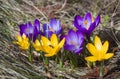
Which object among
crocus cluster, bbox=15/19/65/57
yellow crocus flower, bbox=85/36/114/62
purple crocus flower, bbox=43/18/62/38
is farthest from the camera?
purple crocus flower, bbox=43/18/62/38

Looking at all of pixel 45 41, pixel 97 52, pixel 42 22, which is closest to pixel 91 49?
pixel 97 52

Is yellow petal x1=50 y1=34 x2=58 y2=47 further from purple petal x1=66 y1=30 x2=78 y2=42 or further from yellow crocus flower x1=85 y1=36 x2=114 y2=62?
yellow crocus flower x1=85 y1=36 x2=114 y2=62

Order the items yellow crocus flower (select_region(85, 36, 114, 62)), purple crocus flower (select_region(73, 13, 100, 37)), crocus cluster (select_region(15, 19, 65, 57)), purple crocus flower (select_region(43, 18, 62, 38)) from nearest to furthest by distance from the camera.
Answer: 1. yellow crocus flower (select_region(85, 36, 114, 62))
2. crocus cluster (select_region(15, 19, 65, 57))
3. purple crocus flower (select_region(73, 13, 100, 37))
4. purple crocus flower (select_region(43, 18, 62, 38))

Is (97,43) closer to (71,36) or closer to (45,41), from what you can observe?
(71,36)

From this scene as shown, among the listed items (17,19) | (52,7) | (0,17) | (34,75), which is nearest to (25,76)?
(34,75)

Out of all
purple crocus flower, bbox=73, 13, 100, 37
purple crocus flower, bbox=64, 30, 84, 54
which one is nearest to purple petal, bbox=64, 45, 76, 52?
purple crocus flower, bbox=64, 30, 84, 54

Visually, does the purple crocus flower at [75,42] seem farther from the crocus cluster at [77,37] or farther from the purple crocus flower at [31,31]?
the purple crocus flower at [31,31]

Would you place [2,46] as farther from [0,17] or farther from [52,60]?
[0,17]
